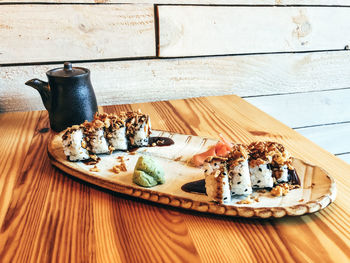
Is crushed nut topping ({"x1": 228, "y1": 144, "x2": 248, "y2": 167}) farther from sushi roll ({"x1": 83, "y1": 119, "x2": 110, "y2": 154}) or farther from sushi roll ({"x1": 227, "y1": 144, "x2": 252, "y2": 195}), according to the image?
sushi roll ({"x1": 83, "y1": 119, "x2": 110, "y2": 154})

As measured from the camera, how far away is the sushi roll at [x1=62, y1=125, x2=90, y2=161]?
32.2 inches

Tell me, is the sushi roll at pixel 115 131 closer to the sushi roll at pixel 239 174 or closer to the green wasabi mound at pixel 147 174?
the green wasabi mound at pixel 147 174

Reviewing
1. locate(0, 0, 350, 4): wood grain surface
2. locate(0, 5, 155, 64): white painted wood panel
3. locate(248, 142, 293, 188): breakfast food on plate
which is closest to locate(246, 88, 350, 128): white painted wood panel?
locate(0, 0, 350, 4): wood grain surface

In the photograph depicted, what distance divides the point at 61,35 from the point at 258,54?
3.40 ft

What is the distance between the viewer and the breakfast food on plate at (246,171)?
646mm

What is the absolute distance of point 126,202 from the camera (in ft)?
2.31

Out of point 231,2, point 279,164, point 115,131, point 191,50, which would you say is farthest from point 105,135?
point 231,2

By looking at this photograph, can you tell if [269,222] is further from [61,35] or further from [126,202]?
[61,35]

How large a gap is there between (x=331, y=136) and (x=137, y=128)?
5.20ft

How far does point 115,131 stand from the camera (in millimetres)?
881

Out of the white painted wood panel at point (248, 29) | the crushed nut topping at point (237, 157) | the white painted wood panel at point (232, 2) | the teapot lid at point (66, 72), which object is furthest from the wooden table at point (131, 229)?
the white painted wood panel at point (248, 29)

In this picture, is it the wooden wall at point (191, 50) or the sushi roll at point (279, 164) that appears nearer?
the sushi roll at point (279, 164)

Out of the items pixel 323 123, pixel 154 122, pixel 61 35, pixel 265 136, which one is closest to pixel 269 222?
pixel 265 136

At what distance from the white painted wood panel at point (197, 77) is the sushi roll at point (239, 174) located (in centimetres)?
90
